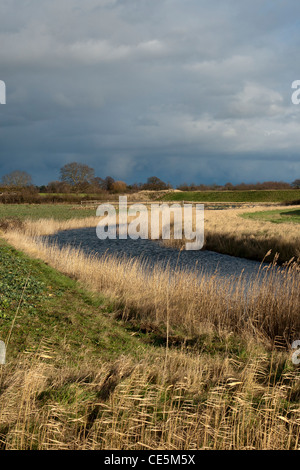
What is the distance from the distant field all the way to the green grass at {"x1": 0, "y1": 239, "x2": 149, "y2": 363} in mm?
77023

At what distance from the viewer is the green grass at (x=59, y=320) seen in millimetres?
6828

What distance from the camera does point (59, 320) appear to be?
8.16 meters

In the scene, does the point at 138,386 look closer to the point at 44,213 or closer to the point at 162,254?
the point at 162,254

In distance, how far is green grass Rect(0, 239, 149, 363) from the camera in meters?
6.83

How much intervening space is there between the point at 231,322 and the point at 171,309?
1.52 m

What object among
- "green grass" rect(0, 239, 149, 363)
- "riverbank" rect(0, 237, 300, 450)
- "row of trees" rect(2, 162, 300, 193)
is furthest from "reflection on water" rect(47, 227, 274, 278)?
"row of trees" rect(2, 162, 300, 193)

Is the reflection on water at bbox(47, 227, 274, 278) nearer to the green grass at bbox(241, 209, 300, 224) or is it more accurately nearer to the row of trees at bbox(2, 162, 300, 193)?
the green grass at bbox(241, 209, 300, 224)

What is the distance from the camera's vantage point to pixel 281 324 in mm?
8641

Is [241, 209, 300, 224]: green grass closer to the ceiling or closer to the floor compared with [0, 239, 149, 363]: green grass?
closer to the ceiling

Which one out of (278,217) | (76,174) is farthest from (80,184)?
(278,217)

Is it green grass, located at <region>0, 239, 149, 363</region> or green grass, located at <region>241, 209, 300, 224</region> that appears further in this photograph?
green grass, located at <region>241, 209, 300, 224</region>

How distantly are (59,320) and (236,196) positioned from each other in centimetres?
8685

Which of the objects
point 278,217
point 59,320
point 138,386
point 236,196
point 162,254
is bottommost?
point 162,254

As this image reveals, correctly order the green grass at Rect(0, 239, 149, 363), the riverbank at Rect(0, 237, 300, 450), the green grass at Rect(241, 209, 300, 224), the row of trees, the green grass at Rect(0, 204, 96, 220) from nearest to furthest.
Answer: the riverbank at Rect(0, 237, 300, 450), the green grass at Rect(0, 239, 149, 363), the green grass at Rect(241, 209, 300, 224), the green grass at Rect(0, 204, 96, 220), the row of trees
